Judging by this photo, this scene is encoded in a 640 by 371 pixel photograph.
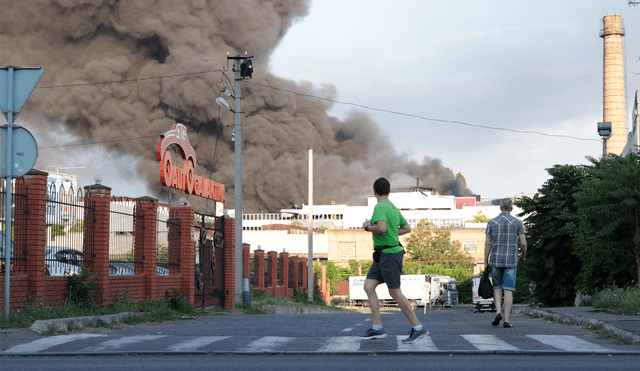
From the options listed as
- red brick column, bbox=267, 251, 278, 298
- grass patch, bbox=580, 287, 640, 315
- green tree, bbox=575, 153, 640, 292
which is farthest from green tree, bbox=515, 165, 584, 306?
red brick column, bbox=267, 251, 278, 298

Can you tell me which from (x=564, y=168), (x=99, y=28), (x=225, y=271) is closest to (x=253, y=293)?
(x=225, y=271)

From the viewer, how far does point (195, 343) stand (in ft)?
24.2

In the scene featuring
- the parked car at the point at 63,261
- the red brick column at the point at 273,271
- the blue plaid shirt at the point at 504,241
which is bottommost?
the red brick column at the point at 273,271

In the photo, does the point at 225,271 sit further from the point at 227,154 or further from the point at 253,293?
the point at 227,154

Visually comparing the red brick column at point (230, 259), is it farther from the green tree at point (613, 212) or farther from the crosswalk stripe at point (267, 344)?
the crosswalk stripe at point (267, 344)

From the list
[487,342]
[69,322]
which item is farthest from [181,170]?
[487,342]

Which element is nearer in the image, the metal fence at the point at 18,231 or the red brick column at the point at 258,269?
the metal fence at the point at 18,231

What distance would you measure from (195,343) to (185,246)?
374 inches

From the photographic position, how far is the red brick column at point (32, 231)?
35.2 feet

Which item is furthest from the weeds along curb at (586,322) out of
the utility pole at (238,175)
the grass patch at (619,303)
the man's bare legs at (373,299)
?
the utility pole at (238,175)

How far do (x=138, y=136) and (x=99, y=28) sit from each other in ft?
35.6

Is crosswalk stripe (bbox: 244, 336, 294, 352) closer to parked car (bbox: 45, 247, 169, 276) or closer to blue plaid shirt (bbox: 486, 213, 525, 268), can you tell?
blue plaid shirt (bbox: 486, 213, 525, 268)

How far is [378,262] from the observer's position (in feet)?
24.3

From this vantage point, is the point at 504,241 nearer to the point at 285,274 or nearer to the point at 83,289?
the point at 83,289
